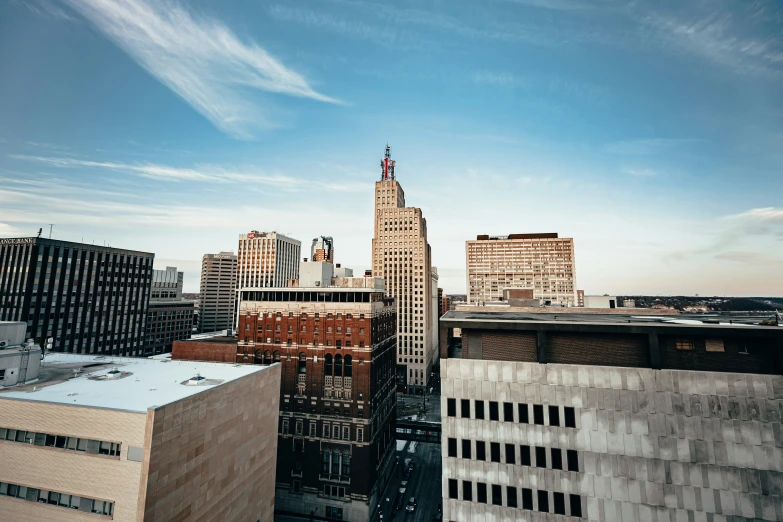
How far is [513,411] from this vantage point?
3631 cm

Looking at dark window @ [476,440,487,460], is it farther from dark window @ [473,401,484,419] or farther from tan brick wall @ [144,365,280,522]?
tan brick wall @ [144,365,280,522]

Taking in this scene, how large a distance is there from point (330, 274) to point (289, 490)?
42560 mm

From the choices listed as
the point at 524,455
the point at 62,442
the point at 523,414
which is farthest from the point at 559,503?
the point at 62,442

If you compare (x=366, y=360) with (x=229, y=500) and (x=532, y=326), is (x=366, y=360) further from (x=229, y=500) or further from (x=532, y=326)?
(x=532, y=326)

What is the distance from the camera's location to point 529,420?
35781 millimetres

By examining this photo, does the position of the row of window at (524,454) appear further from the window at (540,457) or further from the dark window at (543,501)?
the dark window at (543,501)

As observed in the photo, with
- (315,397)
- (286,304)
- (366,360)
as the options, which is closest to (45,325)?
(286,304)

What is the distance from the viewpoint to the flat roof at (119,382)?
1256 inches

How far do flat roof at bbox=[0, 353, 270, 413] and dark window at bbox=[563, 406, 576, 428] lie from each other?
35.6 m

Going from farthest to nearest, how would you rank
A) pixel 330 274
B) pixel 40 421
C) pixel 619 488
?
pixel 330 274 < pixel 619 488 < pixel 40 421

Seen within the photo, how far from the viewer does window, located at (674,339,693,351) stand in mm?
34969

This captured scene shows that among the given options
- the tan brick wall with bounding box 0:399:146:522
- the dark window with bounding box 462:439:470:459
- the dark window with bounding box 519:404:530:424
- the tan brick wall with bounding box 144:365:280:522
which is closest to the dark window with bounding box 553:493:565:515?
the dark window with bounding box 519:404:530:424

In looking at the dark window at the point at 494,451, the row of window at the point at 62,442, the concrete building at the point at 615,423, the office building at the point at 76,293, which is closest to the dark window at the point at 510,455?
the concrete building at the point at 615,423

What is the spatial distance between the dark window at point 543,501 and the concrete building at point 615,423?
0.10m
